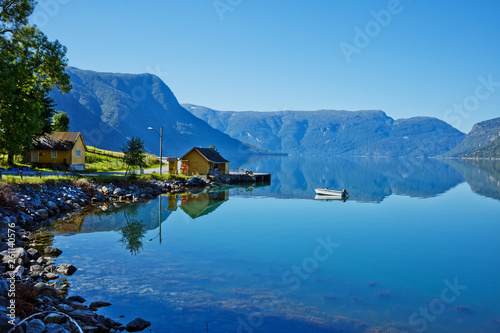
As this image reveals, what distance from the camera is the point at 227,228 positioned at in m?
30.5

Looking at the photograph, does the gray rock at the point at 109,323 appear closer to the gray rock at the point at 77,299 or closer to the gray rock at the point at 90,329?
the gray rock at the point at 90,329

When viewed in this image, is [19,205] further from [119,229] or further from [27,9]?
[27,9]

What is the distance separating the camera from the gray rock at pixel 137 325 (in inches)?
483

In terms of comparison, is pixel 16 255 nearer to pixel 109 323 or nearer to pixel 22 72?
pixel 109 323

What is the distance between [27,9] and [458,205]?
168 feet

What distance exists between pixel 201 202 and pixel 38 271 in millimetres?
28807

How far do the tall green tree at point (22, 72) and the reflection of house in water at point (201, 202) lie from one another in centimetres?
1604

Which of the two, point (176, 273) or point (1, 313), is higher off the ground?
point (1, 313)

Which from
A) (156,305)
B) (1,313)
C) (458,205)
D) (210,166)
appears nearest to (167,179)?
(210,166)

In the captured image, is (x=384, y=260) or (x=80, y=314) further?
(x=384, y=260)

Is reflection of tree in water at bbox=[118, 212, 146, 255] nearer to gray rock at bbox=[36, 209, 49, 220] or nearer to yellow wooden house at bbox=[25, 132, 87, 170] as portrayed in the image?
gray rock at bbox=[36, 209, 49, 220]

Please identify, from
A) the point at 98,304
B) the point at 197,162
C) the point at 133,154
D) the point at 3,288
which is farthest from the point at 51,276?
the point at 197,162

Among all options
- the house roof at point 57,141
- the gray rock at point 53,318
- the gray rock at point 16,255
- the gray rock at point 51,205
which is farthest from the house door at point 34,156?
the gray rock at point 53,318

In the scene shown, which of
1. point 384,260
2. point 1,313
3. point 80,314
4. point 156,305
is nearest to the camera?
point 1,313
